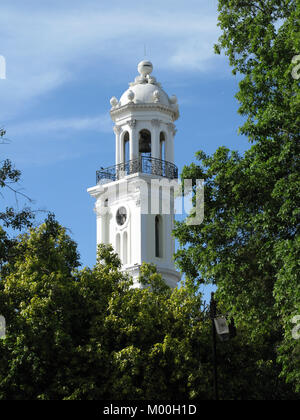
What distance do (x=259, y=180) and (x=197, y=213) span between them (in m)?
2.46

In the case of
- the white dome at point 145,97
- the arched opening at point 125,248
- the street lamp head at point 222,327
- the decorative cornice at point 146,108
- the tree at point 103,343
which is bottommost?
the street lamp head at point 222,327

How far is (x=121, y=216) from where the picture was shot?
60500mm

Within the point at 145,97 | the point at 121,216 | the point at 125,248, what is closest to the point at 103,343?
the point at 125,248

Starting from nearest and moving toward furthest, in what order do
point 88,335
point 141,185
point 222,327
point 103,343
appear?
1. point 222,327
2. point 103,343
3. point 88,335
4. point 141,185

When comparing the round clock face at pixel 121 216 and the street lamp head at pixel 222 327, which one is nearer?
the street lamp head at pixel 222 327

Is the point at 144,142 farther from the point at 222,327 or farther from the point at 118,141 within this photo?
the point at 222,327

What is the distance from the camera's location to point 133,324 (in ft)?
123

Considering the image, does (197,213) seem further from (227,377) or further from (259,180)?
(227,377)

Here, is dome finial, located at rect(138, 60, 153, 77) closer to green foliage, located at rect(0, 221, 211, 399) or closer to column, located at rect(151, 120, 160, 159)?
column, located at rect(151, 120, 160, 159)

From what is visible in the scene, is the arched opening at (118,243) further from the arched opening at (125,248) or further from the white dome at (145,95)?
the white dome at (145,95)

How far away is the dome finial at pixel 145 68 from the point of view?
63312 millimetres

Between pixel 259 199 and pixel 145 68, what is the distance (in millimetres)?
34753

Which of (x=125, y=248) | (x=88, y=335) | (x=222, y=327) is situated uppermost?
(x=125, y=248)

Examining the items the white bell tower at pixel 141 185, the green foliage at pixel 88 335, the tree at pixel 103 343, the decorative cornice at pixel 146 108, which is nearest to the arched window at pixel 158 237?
the white bell tower at pixel 141 185
